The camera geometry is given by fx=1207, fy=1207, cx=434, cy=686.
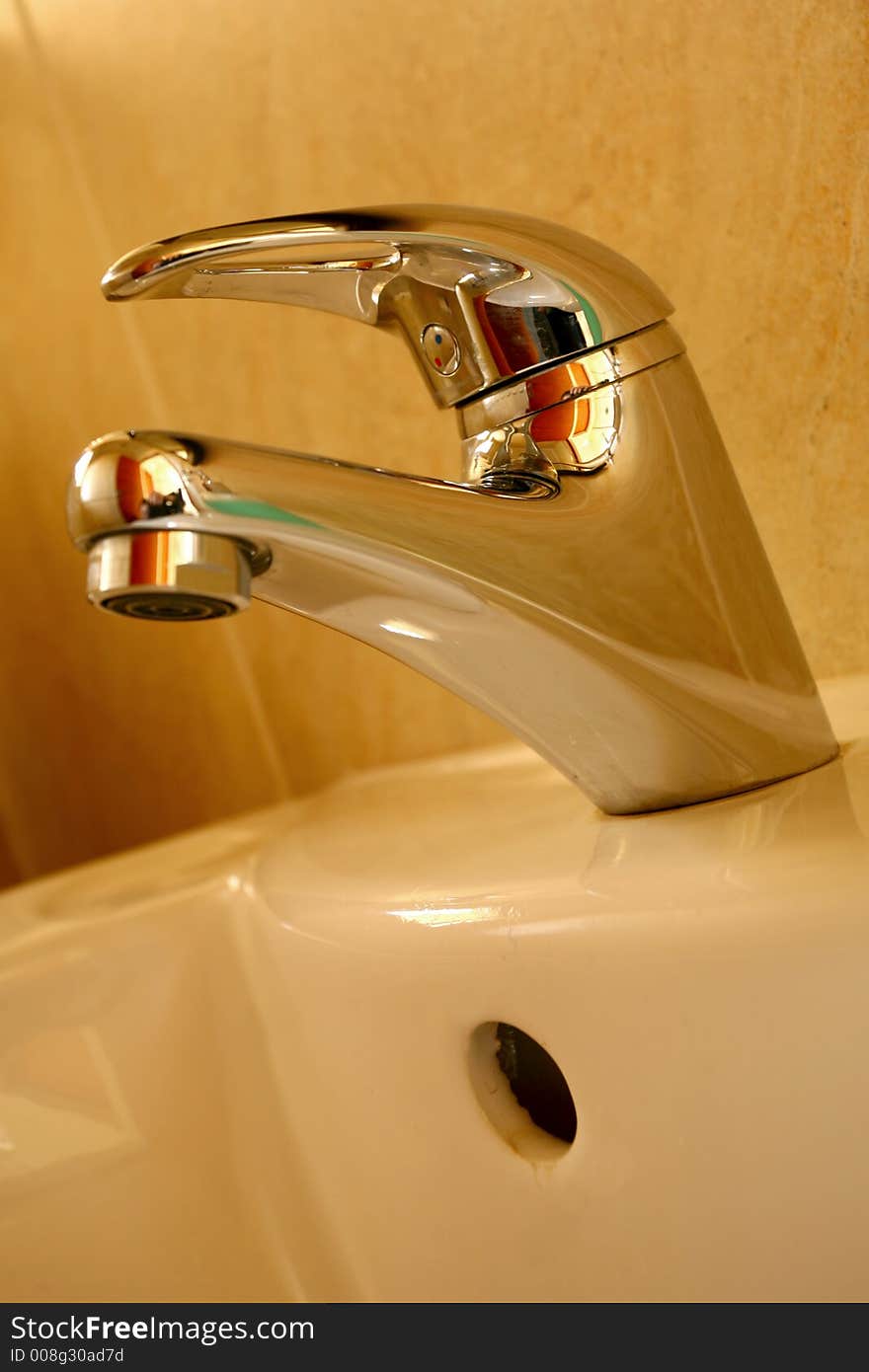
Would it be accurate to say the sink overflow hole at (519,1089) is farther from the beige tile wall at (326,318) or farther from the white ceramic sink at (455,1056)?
the beige tile wall at (326,318)

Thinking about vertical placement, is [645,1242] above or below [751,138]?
below

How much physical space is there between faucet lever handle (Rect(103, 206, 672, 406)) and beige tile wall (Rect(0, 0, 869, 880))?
0.28 ft

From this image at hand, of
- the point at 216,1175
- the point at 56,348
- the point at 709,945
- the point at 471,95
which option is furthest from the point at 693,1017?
the point at 56,348

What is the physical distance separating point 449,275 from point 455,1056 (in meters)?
0.17

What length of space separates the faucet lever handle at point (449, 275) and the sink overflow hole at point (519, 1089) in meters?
0.15

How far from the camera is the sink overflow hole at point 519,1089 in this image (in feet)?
0.91

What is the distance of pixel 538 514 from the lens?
25cm

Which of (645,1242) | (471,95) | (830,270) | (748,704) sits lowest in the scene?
(645,1242)

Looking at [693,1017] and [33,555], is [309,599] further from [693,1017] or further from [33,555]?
[33,555]

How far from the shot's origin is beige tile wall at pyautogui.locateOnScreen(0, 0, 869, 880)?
0.32 meters

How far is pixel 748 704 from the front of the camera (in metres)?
0.27

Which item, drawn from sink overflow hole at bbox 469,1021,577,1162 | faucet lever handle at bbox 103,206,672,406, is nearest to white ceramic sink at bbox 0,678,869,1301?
sink overflow hole at bbox 469,1021,577,1162

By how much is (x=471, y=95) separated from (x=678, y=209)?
86mm

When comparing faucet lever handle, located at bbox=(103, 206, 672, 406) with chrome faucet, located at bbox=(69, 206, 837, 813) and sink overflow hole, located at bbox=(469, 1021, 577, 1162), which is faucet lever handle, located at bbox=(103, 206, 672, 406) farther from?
sink overflow hole, located at bbox=(469, 1021, 577, 1162)
